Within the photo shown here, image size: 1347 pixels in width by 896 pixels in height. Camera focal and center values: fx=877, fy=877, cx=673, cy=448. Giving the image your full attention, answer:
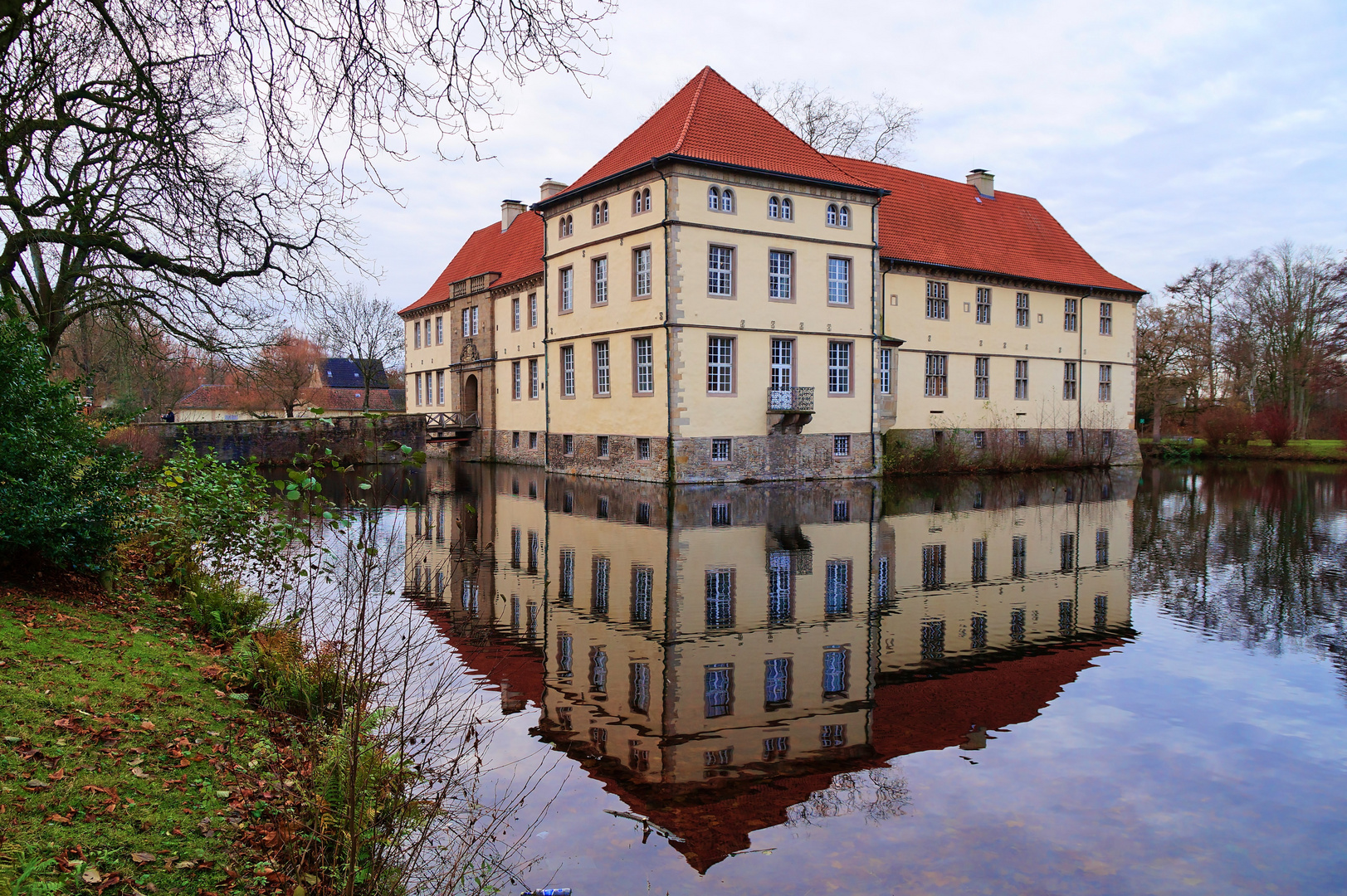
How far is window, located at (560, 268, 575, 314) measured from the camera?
28.9 metres

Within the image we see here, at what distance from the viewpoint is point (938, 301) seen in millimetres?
32125

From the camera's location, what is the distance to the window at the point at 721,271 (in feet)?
83.1

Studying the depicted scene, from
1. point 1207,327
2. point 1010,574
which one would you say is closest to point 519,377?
point 1010,574

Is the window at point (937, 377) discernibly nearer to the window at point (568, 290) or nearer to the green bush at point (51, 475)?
the window at point (568, 290)

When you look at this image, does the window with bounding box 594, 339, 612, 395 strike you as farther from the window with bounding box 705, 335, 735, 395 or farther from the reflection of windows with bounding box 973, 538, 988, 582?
the reflection of windows with bounding box 973, 538, 988, 582

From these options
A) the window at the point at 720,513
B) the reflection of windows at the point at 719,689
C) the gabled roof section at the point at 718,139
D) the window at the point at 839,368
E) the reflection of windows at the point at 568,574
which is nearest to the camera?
the reflection of windows at the point at 719,689

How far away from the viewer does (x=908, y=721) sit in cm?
645

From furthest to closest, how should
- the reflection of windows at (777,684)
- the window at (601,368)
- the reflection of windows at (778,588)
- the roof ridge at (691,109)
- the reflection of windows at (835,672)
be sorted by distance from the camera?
the window at (601,368) < the roof ridge at (691,109) < the reflection of windows at (778,588) < the reflection of windows at (835,672) < the reflection of windows at (777,684)

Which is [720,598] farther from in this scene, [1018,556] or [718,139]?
[718,139]

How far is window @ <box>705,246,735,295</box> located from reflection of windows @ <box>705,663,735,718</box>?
1873cm

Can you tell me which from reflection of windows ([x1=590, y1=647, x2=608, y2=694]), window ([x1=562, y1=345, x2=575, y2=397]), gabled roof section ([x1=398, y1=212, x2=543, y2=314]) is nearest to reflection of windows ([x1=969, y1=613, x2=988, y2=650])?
reflection of windows ([x1=590, y1=647, x2=608, y2=694])

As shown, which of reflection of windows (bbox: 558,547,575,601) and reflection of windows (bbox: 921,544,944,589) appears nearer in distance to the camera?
reflection of windows (bbox: 558,547,575,601)

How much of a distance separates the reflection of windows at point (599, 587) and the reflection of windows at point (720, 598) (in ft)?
3.88

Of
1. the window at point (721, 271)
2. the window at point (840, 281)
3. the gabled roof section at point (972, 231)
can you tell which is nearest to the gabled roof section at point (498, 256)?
the window at point (721, 271)
